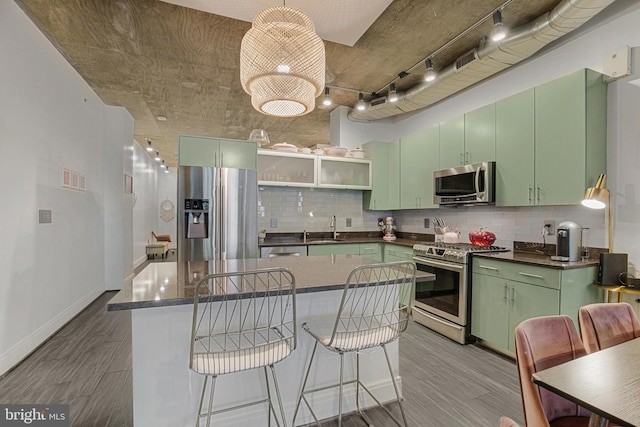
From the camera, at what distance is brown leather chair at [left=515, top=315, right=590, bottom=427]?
107 centimetres

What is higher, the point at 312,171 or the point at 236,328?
the point at 312,171

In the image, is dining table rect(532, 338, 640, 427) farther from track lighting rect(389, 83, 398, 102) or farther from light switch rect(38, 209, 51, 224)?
light switch rect(38, 209, 51, 224)

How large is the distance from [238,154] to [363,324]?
2.73 meters

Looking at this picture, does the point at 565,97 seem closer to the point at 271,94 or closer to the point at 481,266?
the point at 481,266

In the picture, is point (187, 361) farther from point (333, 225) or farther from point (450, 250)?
point (333, 225)

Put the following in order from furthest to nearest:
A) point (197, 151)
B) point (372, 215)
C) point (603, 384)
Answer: point (372, 215) → point (197, 151) → point (603, 384)

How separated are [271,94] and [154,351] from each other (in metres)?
1.54

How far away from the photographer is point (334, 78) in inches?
146

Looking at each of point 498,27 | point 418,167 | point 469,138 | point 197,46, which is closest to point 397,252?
point 418,167

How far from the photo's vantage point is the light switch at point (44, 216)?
286 cm

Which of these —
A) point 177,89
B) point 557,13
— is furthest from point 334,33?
point 177,89

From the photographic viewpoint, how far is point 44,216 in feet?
9.61

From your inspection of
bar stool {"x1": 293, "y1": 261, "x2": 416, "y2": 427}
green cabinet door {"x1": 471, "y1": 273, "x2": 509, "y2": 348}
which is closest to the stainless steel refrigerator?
bar stool {"x1": 293, "y1": 261, "x2": 416, "y2": 427}

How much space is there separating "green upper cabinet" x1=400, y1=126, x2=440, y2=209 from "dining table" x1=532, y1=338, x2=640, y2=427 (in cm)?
284
